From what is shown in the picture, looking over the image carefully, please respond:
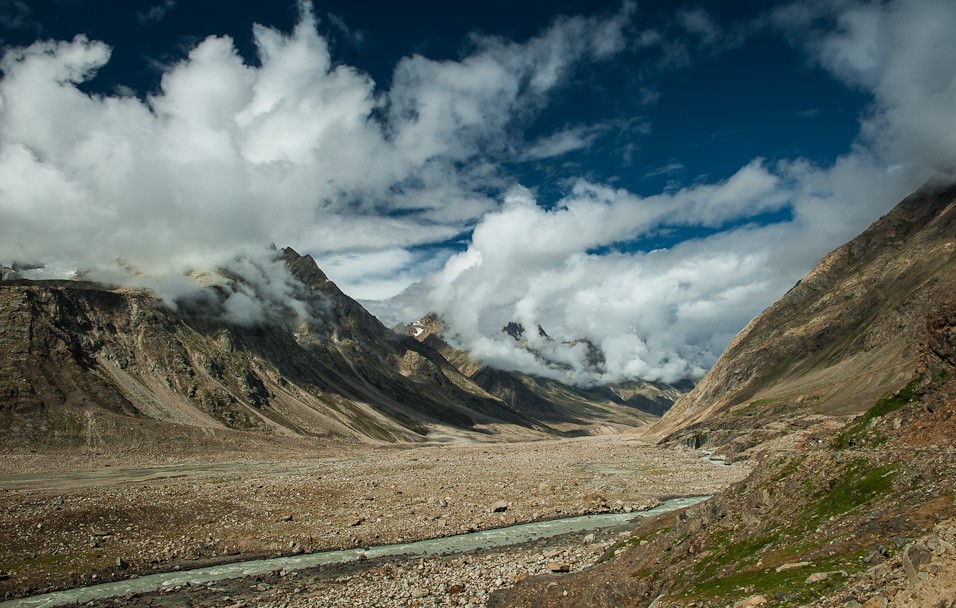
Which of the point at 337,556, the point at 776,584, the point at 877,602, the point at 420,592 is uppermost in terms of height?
the point at 877,602

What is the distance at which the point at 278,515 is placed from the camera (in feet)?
179

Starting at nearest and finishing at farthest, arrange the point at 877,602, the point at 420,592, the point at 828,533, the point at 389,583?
the point at 877,602, the point at 828,533, the point at 420,592, the point at 389,583

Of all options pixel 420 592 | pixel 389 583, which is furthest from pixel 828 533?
pixel 389 583

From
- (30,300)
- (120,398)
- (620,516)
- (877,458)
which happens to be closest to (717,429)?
(620,516)

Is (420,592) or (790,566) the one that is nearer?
(790,566)

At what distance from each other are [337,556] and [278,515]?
44.2 feet

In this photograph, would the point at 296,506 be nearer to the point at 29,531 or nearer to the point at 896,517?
the point at 29,531

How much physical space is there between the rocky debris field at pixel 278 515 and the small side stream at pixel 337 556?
3.80 ft

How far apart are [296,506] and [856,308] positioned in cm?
20592

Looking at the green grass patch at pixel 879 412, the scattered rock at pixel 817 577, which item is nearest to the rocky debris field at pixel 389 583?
the green grass patch at pixel 879 412

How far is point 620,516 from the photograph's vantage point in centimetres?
5881

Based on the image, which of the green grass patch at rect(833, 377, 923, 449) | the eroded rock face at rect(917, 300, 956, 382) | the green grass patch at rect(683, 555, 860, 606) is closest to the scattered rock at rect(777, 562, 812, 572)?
the green grass patch at rect(683, 555, 860, 606)

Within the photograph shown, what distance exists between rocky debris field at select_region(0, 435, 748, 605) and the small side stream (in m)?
1.16

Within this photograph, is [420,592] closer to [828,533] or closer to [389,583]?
[389,583]
